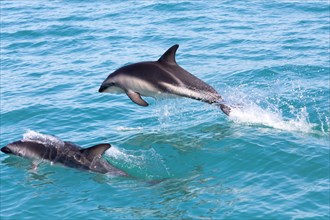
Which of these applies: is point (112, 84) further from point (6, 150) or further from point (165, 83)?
point (6, 150)

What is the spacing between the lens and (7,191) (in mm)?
14617

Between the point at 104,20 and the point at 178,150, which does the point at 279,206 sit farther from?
the point at 104,20

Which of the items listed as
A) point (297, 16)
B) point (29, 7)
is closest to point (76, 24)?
point (29, 7)

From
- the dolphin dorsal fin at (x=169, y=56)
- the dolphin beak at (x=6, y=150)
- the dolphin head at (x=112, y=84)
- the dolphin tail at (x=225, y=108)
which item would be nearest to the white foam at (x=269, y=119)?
the dolphin tail at (x=225, y=108)

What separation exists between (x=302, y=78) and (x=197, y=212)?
9508 mm

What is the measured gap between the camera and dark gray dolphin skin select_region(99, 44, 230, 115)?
16.0 meters

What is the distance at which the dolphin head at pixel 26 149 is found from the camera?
52.7 ft

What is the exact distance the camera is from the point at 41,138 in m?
16.5

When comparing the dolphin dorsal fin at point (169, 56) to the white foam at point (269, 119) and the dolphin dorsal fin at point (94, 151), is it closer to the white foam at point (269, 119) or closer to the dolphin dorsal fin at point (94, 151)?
the white foam at point (269, 119)

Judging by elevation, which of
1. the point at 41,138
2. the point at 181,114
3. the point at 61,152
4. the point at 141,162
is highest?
the point at 41,138

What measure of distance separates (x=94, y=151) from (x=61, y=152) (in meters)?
1.16

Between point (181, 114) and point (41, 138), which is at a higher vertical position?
point (41, 138)

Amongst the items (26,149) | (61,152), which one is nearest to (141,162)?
Answer: (61,152)

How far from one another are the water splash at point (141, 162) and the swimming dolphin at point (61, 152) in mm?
474
